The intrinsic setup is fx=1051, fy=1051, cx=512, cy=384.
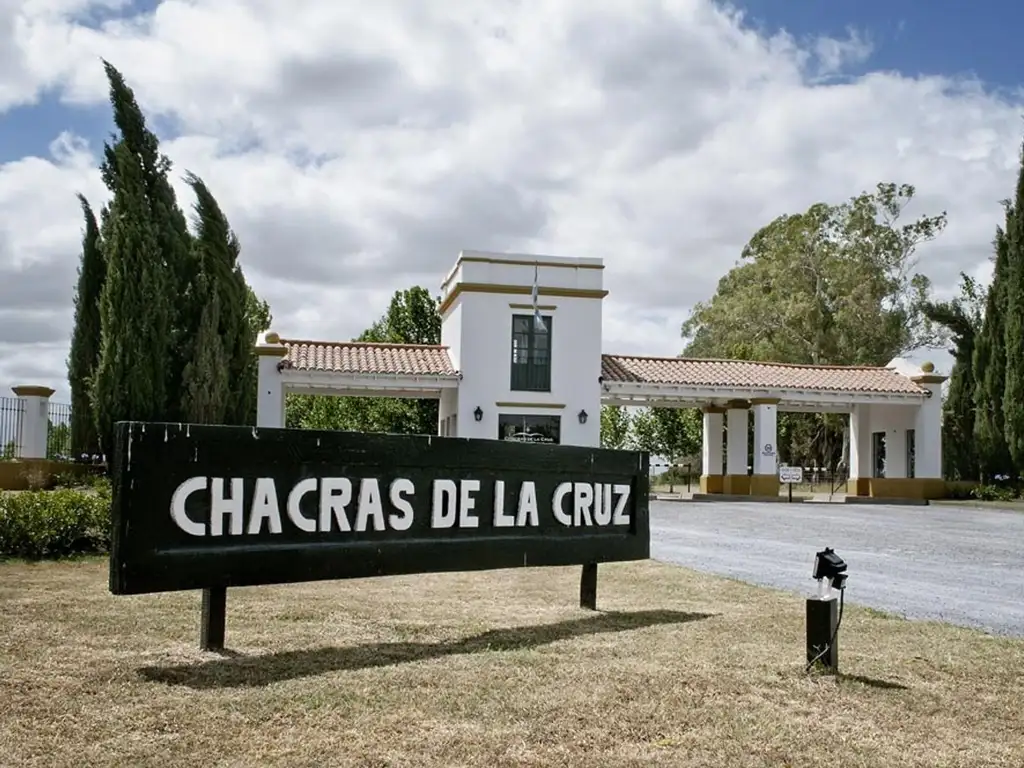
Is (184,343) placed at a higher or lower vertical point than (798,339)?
lower

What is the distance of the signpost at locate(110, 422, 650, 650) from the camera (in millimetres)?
5520

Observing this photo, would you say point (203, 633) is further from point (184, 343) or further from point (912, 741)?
point (184, 343)

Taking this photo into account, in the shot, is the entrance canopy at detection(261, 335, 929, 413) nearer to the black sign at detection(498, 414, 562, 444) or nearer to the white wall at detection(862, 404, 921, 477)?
the white wall at detection(862, 404, 921, 477)

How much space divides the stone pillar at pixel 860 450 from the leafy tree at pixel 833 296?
38.0 feet

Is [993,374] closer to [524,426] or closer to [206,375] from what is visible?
[524,426]

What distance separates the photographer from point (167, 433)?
5574mm

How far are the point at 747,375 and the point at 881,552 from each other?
15.9 meters

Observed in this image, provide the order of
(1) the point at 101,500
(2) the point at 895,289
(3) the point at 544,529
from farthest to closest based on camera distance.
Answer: (2) the point at 895,289
(1) the point at 101,500
(3) the point at 544,529

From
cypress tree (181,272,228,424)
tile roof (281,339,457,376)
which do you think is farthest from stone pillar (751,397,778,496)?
cypress tree (181,272,228,424)

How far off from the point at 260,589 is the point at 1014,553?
9.63 metres

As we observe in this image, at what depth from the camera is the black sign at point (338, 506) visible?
18.1 ft

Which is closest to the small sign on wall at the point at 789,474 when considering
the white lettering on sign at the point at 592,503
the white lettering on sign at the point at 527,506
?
the white lettering on sign at the point at 592,503

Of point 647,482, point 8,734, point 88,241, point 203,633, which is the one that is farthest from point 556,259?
point 8,734

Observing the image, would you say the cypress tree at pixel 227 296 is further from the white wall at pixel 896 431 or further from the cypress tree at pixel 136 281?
the white wall at pixel 896 431
